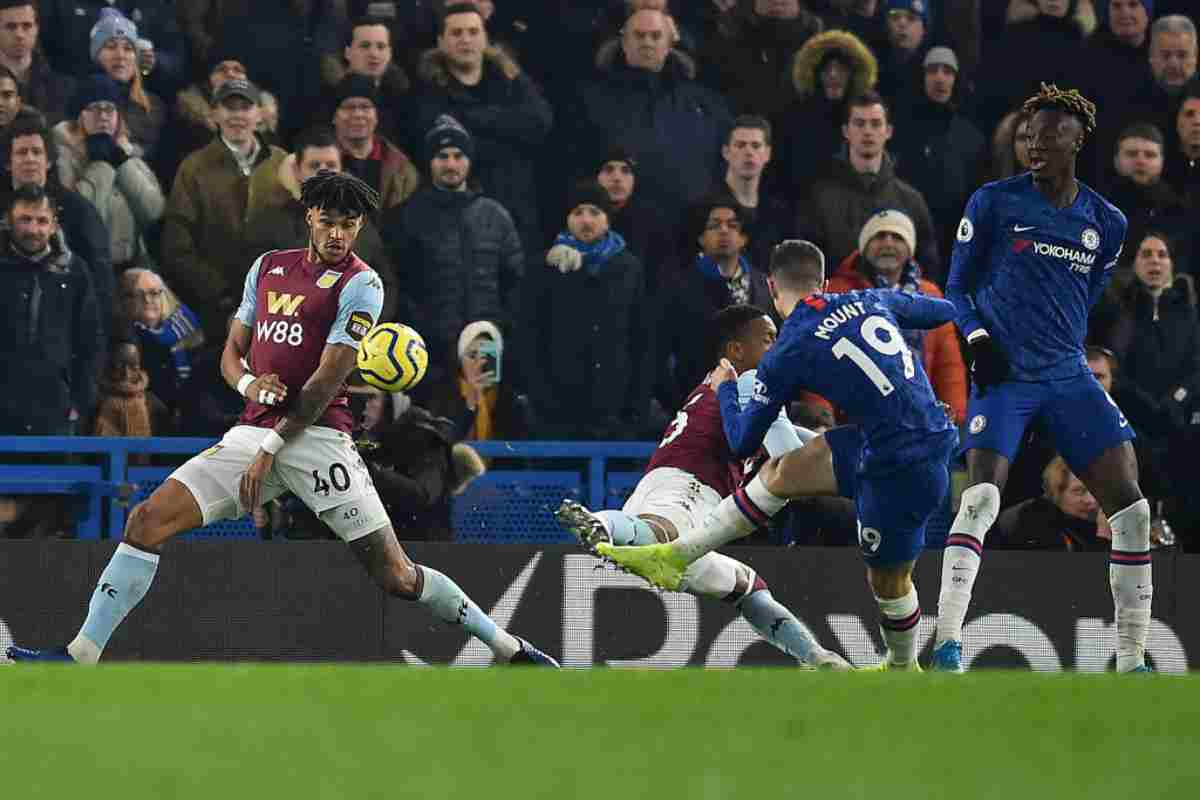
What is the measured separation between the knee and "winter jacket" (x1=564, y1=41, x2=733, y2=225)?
3.76 metres

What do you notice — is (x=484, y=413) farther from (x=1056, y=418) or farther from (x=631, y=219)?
(x=1056, y=418)

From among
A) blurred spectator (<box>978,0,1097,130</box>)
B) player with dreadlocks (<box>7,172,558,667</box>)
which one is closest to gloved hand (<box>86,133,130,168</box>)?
player with dreadlocks (<box>7,172,558,667</box>)

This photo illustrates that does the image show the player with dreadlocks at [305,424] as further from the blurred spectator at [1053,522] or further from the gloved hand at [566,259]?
the blurred spectator at [1053,522]

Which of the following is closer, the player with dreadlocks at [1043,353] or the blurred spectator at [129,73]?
the player with dreadlocks at [1043,353]

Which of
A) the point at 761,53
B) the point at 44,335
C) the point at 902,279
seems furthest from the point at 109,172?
the point at 902,279

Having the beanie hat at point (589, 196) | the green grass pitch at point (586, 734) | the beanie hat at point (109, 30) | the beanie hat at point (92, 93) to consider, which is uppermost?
the beanie hat at point (109, 30)

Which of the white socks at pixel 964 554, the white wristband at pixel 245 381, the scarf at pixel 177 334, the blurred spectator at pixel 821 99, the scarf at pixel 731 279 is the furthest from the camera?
the blurred spectator at pixel 821 99

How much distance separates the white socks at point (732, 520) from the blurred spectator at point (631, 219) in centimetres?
318

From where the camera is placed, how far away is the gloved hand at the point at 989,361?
8.75 meters

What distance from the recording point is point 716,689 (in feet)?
19.6

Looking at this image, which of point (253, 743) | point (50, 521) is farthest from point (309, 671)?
point (50, 521)

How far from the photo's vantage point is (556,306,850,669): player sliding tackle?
968 cm

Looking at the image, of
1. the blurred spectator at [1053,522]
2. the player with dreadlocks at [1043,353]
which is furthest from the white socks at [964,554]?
the blurred spectator at [1053,522]

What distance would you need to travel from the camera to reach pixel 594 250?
1152cm
